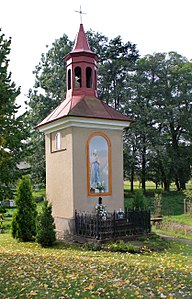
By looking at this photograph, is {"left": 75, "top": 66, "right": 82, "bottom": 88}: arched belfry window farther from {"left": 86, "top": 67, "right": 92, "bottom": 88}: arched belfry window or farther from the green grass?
the green grass

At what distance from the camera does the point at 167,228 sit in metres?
17.5

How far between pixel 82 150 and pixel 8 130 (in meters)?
6.67

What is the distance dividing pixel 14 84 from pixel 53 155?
765 centimetres

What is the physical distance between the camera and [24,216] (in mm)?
14781

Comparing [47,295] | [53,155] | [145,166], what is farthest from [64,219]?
[145,166]

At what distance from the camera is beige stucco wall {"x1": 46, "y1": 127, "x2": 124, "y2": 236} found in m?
14.7

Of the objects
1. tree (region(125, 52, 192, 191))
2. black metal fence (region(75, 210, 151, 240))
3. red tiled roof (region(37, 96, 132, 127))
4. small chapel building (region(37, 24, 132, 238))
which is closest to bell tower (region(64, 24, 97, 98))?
small chapel building (region(37, 24, 132, 238))

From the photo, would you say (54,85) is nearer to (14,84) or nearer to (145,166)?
(145,166)

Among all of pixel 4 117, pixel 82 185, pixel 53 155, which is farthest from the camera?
pixel 53 155

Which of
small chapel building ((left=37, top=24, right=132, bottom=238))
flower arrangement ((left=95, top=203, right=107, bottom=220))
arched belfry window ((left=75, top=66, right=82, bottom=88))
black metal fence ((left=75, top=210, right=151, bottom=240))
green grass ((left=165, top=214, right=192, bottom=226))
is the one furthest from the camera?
green grass ((left=165, top=214, right=192, bottom=226))

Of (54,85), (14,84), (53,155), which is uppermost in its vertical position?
(54,85)

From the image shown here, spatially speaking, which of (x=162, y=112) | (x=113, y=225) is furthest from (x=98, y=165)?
(x=162, y=112)

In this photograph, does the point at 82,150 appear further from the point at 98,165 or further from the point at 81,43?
the point at 81,43

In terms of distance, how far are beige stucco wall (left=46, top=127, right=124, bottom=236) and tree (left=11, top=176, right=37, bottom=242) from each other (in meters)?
1.28
